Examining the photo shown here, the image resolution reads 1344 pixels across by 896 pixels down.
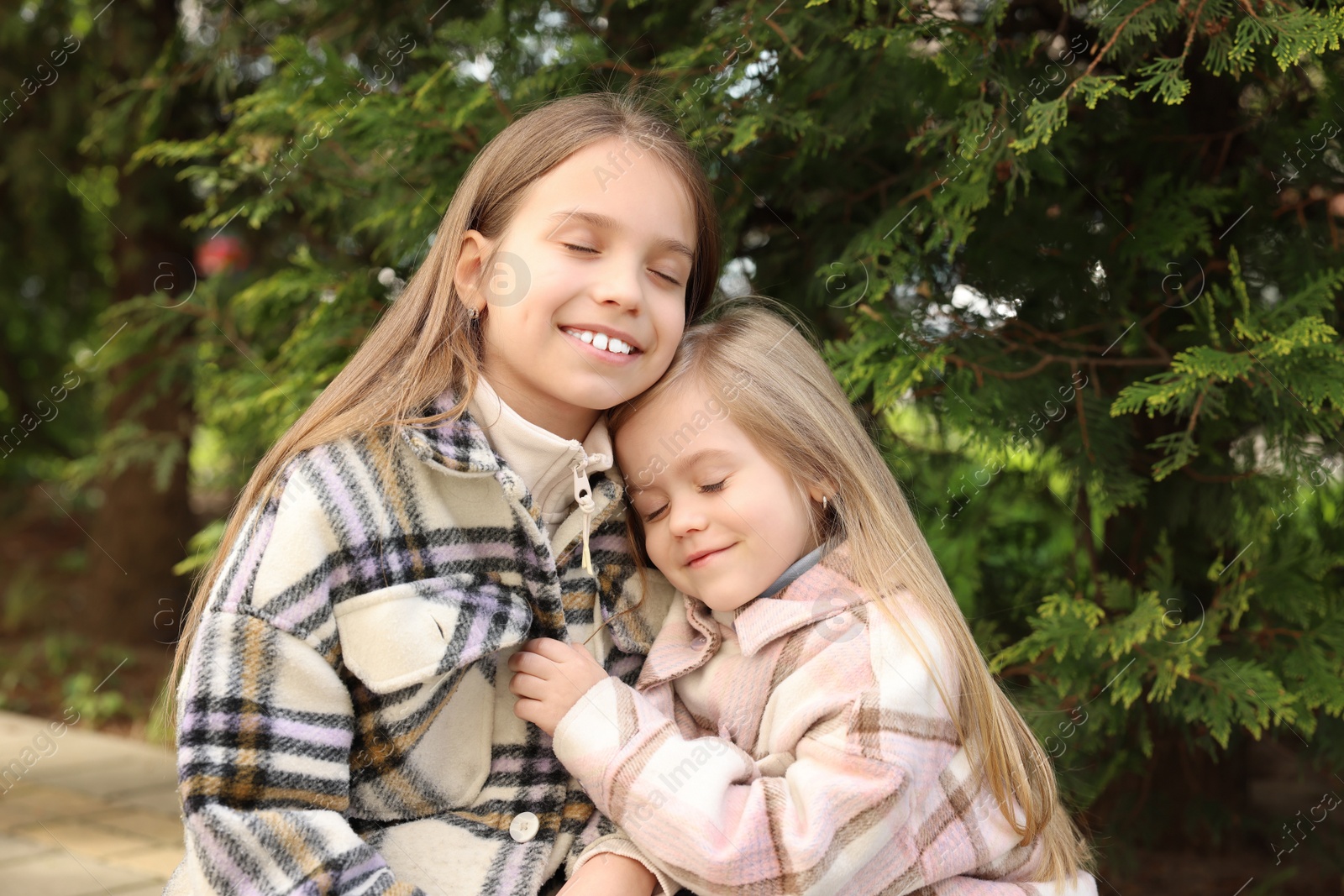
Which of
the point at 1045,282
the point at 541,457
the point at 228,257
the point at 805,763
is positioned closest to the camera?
the point at 805,763

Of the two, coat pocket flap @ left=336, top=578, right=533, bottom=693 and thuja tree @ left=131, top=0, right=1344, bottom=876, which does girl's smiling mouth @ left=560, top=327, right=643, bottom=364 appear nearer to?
coat pocket flap @ left=336, top=578, right=533, bottom=693

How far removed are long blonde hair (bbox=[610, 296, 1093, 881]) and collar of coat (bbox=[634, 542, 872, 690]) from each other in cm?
4

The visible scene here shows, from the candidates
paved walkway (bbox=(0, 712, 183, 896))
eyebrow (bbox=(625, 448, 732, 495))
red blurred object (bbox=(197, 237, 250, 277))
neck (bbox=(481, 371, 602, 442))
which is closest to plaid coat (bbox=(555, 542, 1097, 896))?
eyebrow (bbox=(625, 448, 732, 495))

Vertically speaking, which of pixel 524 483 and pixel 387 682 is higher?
pixel 524 483

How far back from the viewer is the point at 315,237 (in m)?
4.55

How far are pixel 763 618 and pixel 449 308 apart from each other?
0.77 m

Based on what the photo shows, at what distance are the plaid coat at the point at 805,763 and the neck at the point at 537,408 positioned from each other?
45 centimetres

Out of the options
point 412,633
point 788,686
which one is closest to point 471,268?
point 412,633

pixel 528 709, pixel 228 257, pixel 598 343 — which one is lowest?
pixel 228 257

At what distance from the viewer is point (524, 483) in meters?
1.84

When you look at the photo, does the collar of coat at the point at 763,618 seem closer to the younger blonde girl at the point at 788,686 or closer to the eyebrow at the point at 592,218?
the younger blonde girl at the point at 788,686

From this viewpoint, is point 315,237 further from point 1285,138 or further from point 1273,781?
point 1273,781

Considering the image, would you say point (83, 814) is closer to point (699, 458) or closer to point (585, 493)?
point (585, 493)

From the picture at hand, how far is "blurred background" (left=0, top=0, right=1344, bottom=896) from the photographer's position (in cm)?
238
